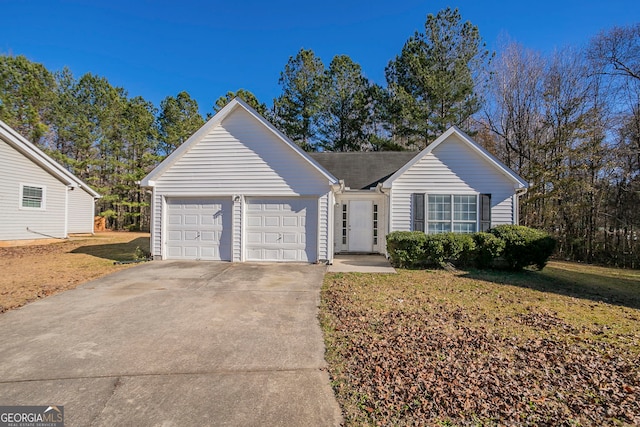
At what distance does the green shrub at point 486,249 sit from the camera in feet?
30.3

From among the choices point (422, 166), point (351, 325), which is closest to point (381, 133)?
point (422, 166)

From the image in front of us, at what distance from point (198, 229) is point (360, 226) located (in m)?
6.49

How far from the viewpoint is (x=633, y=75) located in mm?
13891

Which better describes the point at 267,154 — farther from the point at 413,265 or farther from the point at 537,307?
the point at 537,307

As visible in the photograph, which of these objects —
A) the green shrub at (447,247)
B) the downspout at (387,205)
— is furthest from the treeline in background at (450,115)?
the downspout at (387,205)

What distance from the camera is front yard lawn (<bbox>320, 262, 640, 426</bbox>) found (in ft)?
8.68

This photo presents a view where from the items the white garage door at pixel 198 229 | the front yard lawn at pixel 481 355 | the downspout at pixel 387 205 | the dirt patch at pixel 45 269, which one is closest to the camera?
the front yard lawn at pixel 481 355

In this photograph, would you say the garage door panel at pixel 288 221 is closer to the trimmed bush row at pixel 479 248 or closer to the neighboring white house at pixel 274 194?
the neighboring white house at pixel 274 194

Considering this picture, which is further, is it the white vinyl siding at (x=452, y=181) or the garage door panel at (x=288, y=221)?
the white vinyl siding at (x=452, y=181)

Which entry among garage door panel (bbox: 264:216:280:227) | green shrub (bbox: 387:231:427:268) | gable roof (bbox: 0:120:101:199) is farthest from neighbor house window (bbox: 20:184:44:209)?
green shrub (bbox: 387:231:427:268)

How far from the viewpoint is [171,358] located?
3.60 meters

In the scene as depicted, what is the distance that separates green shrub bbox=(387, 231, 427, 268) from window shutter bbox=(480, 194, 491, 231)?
278cm

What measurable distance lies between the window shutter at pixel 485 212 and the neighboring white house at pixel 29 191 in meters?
20.7

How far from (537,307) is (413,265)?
405cm
